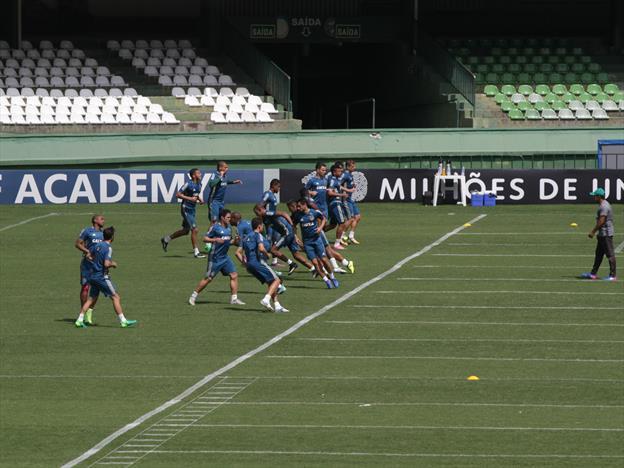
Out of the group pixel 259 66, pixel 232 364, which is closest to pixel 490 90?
pixel 259 66

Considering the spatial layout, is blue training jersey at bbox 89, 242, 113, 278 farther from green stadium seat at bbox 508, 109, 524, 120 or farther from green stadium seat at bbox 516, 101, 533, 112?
green stadium seat at bbox 516, 101, 533, 112

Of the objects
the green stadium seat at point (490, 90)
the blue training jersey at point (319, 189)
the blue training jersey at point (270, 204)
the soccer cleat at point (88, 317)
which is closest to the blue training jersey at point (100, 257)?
the soccer cleat at point (88, 317)

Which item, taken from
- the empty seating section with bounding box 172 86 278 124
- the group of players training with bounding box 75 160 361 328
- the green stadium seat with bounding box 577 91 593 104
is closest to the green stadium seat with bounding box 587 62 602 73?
the green stadium seat with bounding box 577 91 593 104

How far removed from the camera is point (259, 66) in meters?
54.0

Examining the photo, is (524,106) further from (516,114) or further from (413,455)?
(413,455)

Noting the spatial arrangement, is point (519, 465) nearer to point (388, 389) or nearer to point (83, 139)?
point (388, 389)

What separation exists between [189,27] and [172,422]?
4212cm

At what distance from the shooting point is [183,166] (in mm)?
46250

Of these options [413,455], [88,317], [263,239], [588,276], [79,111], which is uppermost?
[79,111]

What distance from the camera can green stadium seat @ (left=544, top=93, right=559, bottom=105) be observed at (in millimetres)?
54438

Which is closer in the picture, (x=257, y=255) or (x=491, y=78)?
(x=257, y=255)

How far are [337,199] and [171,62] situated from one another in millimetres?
21990

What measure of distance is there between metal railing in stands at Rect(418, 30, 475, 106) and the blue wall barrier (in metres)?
10.8

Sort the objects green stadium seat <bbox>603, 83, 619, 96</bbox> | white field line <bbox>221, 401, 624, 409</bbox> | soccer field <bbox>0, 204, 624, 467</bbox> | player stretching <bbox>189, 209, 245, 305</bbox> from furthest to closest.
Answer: green stadium seat <bbox>603, 83, 619, 96</bbox>, player stretching <bbox>189, 209, 245, 305</bbox>, white field line <bbox>221, 401, 624, 409</bbox>, soccer field <bbox>0, 204, 624, 467</bbox>
